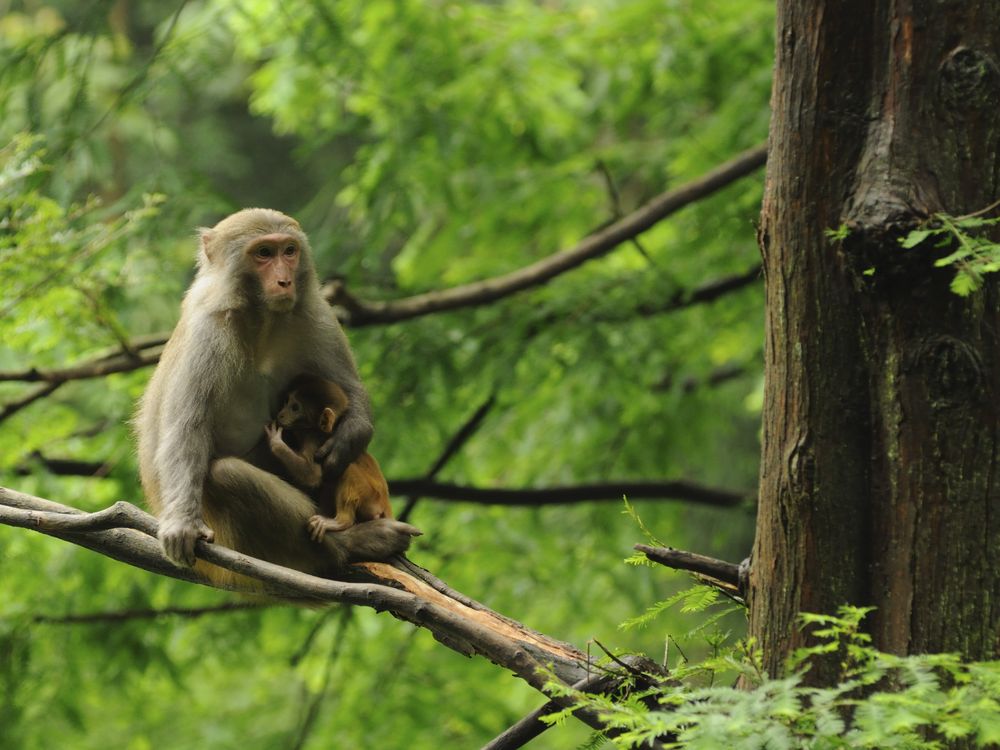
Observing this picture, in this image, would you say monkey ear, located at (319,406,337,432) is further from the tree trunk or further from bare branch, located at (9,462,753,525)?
bare branch, located at (9,462,753,525)

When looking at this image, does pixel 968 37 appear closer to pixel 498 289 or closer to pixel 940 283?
pixel 940 283

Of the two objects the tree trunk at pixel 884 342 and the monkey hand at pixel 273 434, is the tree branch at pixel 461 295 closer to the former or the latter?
the monkey hand at pixel 273 434

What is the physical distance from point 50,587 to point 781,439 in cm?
553

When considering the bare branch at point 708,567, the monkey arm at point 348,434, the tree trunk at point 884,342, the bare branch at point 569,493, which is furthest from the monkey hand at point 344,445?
the bare branch at point 569,493

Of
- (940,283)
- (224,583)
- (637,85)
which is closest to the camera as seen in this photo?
(940,283)

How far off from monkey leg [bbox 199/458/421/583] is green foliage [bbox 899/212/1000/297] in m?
2.30

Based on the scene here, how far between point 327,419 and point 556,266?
2.35m

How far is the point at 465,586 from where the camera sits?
27.7 ft

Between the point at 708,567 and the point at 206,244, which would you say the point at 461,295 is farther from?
the point at 708,567

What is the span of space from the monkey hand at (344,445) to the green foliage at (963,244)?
2.44m

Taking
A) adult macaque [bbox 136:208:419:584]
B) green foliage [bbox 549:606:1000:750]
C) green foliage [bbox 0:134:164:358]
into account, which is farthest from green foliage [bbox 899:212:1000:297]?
green foliage [bbox 0:134:164:358]

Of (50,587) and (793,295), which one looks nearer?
(793,295)

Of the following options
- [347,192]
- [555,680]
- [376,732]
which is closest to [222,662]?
[376,732]

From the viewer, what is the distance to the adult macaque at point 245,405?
4.39 meters
